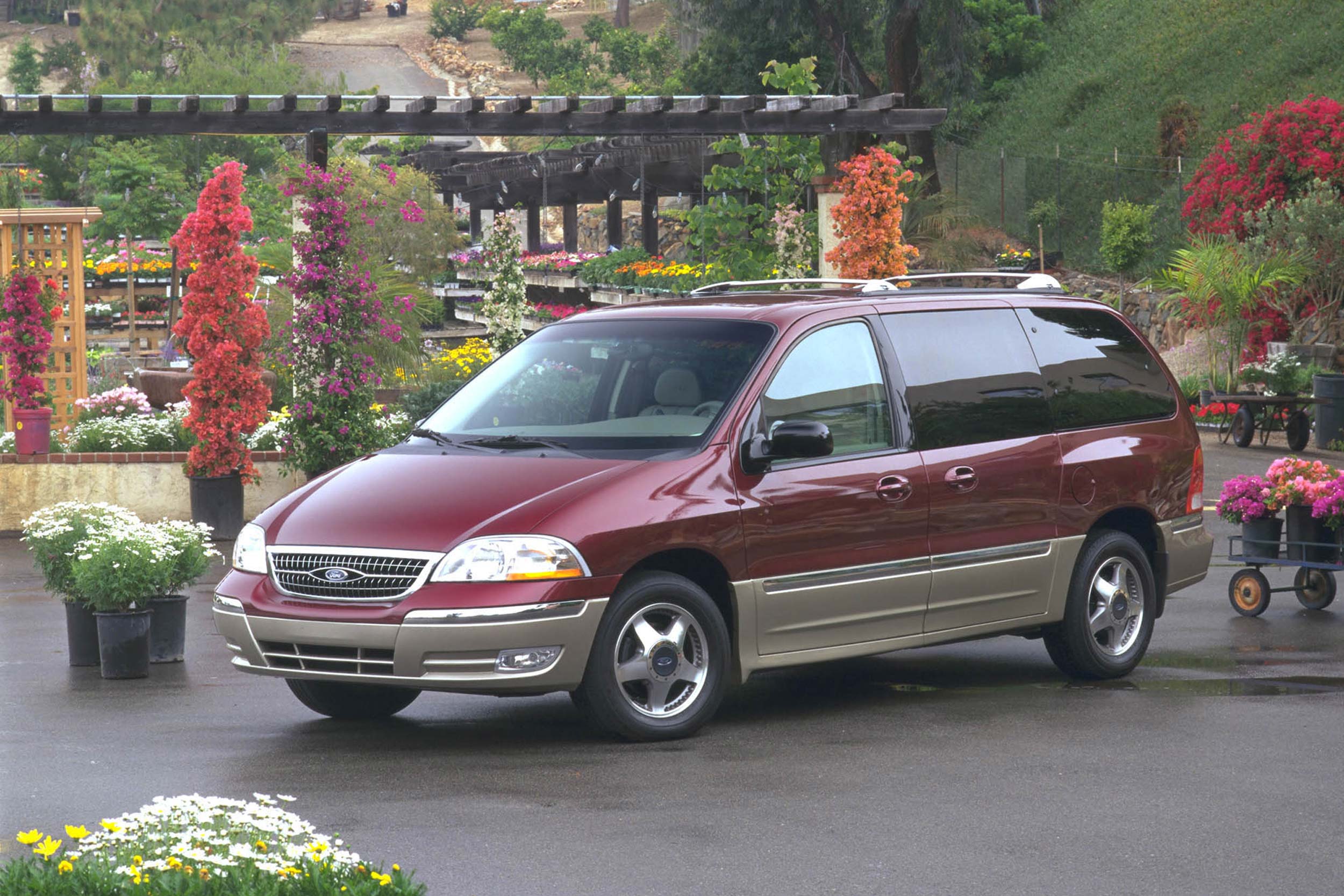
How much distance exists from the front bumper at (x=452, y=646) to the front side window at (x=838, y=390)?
4.68 ft

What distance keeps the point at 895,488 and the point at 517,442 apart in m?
1.71

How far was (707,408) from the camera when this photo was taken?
317 inches

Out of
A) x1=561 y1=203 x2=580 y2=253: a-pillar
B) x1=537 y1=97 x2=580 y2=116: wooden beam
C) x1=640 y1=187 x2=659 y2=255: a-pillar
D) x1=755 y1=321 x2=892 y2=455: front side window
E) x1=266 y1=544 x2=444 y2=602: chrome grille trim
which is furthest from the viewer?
x1=561 y1=203 x2=580 y2=253: a-pillar

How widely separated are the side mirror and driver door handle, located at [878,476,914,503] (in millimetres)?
442

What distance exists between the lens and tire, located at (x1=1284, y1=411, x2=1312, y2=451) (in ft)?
73.8

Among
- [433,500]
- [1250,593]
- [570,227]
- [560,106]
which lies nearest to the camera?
[433,500]

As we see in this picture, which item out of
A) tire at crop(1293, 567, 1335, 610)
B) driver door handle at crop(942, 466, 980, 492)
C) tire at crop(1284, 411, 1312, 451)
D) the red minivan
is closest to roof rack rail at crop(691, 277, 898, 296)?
the red minivan

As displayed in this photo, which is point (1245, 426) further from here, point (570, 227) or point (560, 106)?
point (570, 227)

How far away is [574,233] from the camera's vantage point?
53281 mm

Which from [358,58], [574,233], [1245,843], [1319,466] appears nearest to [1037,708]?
[1245,843]

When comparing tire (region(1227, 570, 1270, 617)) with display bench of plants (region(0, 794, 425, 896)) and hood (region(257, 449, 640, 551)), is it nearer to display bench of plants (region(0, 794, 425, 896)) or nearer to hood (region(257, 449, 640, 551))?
hood (region(257, 449, 640, 551))

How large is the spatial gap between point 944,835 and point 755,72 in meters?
41.9

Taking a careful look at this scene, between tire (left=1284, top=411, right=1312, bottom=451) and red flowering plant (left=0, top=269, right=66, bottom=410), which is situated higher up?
red flowering plant (left=0, top=269, right=66, bottom=410)

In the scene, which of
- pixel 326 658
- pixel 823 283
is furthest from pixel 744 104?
pixel 326 658
